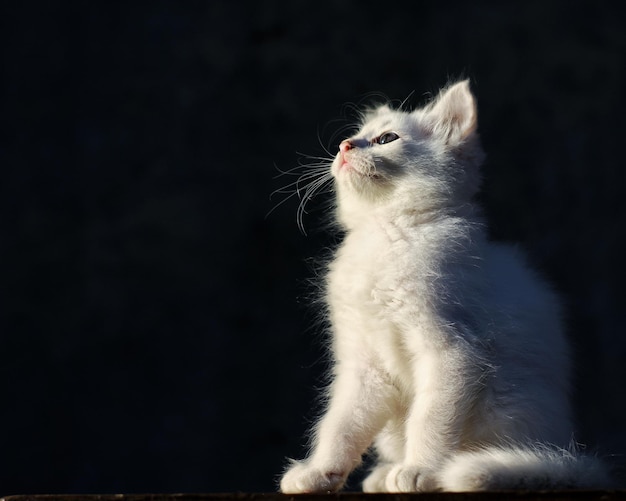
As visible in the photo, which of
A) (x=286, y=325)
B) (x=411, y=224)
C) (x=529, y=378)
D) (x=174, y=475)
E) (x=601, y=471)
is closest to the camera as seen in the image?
(x=601, y=471)

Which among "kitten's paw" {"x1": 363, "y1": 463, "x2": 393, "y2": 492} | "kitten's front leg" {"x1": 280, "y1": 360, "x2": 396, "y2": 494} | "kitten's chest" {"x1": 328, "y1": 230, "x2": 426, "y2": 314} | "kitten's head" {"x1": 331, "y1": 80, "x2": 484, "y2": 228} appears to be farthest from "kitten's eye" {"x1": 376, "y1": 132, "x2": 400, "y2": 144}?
"kitten's paw" {"x1": 363, "y1": 463, "x2": 393, "y2": 492}

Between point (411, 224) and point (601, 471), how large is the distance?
58cm

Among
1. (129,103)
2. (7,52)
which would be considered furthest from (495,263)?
(7,52)

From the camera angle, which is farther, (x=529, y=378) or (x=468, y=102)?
(x=468, y=102)

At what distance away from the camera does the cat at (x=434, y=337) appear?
1612mm

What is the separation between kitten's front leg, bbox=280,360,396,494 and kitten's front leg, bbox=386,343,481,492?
Result: 14 cm

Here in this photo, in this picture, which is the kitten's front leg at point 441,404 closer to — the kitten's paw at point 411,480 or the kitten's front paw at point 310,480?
the kitten's paw at point 411,480

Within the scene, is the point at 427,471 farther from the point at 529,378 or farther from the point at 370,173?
the point at 370,173

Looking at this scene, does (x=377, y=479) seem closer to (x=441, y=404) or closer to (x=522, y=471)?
(x=441, y=404)

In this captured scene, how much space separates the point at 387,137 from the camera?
1976mm

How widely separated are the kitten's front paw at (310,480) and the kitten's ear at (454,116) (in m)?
0.71

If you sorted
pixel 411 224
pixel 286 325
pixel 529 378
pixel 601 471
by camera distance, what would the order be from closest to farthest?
pixel 601 471
pixel 529 378
pixel 411 224
pixel 286 325

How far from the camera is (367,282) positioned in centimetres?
179

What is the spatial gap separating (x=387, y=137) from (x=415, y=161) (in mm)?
97
